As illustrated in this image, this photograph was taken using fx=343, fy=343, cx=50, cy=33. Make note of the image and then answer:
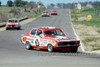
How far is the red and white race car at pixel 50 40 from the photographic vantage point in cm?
1866

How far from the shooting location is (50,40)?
752 inches

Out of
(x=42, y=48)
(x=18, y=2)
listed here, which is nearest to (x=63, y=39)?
(x=42, y=48)

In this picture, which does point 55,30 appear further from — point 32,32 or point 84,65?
point 84,65

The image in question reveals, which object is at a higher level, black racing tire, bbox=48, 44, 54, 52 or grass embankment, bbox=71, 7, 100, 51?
black racing tire, bbox=48, 44, 54, 52

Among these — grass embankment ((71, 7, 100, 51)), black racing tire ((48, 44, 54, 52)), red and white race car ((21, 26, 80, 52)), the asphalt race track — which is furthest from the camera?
grass embankment ((71, 7, 100, 51))

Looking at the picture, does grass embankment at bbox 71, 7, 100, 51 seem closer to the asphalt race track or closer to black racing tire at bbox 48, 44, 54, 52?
black racing tire at bbox 48, 44, 54, 52

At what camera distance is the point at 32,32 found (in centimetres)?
2139

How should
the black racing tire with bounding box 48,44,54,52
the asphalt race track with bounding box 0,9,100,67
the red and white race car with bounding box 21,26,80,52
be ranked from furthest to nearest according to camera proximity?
the black racing tire with bounding box 48,44,54,52 → the red and white race car with bounding box 21,26,80,52 → the asphalt race track with bounding box 0,9,100,67

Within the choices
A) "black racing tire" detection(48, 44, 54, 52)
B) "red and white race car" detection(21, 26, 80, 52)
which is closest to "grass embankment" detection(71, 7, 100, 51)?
"red and white race car" detection(21, 26, 80, 52)

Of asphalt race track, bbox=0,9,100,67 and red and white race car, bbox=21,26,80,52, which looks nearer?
asphalt race track, bbox=0,9,100,67

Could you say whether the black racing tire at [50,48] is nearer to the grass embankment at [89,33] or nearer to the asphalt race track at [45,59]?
the asphalt race track at [45,59]

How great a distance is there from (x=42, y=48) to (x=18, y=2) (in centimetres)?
15805

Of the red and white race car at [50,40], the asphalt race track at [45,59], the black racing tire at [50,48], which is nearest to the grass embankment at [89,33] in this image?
the red and white race car at [50,40]

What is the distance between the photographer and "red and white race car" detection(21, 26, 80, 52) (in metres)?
18.7
